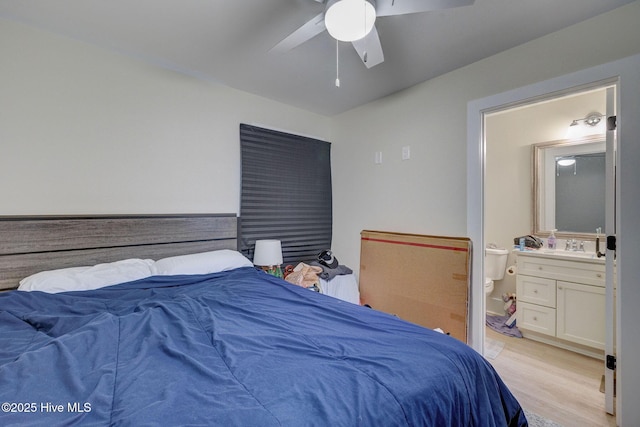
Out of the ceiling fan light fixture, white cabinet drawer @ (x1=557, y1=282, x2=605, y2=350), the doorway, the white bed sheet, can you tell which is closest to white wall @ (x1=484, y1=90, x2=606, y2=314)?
the doorway

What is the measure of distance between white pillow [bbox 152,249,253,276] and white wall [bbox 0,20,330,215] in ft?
1.50

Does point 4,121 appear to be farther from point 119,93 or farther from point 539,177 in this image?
point 539,177

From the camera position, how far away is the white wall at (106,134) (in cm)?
181

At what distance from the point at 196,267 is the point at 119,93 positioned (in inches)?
57.5

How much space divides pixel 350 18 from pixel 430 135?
1.51 metres

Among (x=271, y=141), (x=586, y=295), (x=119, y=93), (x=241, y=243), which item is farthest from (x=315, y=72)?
(x=586, y=295)

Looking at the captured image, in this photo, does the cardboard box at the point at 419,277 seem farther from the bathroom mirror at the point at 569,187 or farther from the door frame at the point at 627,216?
the bathroom mirror at the point at 569,187

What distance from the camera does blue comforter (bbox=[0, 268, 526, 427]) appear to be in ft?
2.46

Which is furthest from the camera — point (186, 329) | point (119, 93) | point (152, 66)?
point (152, 66)

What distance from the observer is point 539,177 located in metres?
3.15

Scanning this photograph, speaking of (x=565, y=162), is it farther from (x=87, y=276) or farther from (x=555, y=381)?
(x=87, y=276)

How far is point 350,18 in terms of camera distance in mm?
1347

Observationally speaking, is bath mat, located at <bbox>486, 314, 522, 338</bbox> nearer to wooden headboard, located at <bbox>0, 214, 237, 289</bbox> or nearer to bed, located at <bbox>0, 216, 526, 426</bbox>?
bed, located at <bbox>0, 216, 526, 426</bbox>

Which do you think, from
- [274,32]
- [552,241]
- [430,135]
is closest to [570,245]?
[552,241]
